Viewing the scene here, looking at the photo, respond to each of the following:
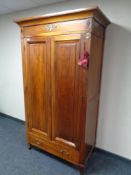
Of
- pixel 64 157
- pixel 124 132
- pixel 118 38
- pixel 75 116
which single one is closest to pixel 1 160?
pixel 64 157

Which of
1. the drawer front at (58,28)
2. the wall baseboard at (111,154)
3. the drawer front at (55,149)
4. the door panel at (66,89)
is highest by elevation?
the drawer front at (58,28)

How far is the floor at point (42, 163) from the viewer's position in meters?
1.88

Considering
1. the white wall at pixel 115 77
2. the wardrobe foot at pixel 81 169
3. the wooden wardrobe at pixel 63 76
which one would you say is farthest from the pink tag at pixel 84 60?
the wardrobe foot at pixel 81 169

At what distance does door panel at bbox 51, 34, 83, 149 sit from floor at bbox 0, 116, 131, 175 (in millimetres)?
394

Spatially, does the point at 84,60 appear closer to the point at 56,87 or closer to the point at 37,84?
the point at 56,87

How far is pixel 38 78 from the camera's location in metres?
1.91

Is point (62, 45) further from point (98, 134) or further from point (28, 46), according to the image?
point (98, 134)

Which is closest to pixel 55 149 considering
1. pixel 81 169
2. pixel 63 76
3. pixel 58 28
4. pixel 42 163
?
pixel 42 163

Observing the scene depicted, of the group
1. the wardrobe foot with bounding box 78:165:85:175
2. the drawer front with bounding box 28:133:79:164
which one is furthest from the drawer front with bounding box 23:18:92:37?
the wardrobe foot with bounding box 78:165:85:175

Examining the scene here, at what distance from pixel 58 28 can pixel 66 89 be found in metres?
0.71

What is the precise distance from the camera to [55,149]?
1.98m

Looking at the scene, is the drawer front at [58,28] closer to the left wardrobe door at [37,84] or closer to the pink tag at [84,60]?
the left wardrobe door at [37,84]

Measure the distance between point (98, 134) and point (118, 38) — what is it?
1.42m

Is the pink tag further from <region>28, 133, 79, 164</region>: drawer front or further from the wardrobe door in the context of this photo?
<region>28, 133, 79, 164</region>: drawer front
